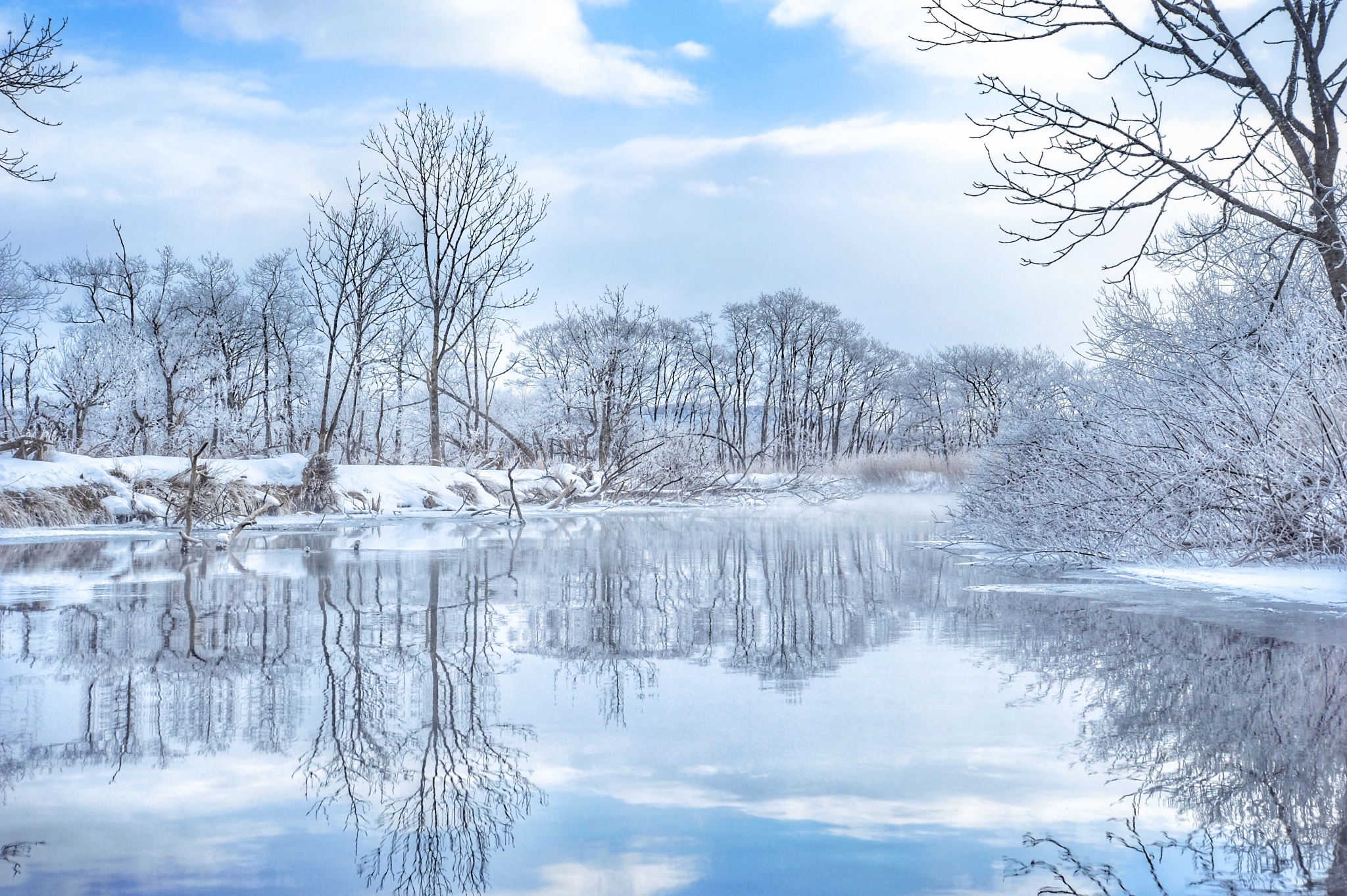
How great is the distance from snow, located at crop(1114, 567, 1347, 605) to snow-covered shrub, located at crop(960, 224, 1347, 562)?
0.18 metres

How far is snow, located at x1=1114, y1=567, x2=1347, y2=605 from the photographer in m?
7.35

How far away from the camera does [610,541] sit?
14.5 meters

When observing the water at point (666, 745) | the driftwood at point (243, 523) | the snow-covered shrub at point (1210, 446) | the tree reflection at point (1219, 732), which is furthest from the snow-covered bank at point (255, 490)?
the tree reflection at point (1219, 732)

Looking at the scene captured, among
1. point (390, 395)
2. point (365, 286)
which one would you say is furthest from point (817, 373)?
point (365, 286)

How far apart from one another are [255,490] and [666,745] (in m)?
16.7

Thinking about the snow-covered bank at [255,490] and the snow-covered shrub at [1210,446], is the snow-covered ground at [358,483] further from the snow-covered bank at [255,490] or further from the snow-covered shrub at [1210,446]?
the snow-covered shrub at [1210,446]

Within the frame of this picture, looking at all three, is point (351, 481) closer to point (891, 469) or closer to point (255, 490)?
point (255, 490)

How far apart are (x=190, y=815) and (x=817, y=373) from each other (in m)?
58.0

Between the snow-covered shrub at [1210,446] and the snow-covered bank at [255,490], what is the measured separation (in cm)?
Answer: 1101

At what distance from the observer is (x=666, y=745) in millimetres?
3686

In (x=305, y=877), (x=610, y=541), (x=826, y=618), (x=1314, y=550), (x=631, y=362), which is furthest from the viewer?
(x=631, y=362)

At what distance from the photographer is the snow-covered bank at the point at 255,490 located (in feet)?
52.4

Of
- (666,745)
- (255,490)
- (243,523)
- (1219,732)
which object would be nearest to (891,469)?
(255,490)

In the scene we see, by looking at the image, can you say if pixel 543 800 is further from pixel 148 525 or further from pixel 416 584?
pixel 148 525
